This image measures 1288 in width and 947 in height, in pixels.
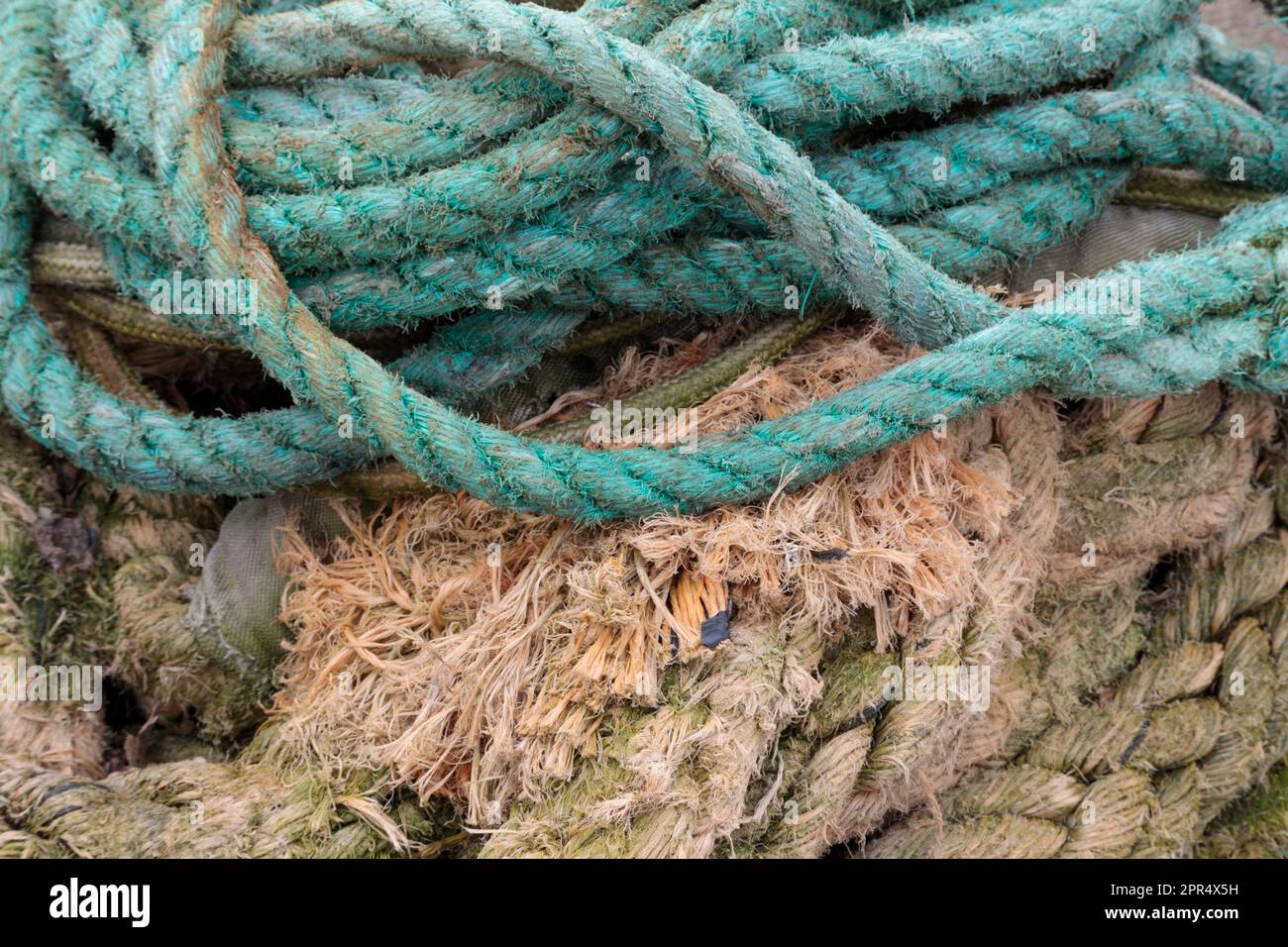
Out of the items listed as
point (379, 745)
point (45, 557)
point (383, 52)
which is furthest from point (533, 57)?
point (45, 557)

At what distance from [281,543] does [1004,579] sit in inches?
40.6

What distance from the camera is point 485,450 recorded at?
144cm

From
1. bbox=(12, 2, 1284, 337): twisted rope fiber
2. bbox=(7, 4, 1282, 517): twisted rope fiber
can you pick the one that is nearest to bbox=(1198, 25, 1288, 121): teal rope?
bbox=(7, 4, 1282, 517): twisted rope fiber

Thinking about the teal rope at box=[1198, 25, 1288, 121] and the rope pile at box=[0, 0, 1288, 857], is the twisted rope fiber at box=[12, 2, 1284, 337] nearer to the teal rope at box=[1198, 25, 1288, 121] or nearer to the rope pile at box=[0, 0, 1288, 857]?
Answer: the rope pile at box=[0, 0, 1288, 857]

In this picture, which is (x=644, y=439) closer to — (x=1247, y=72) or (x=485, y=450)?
(x=485, y=450)

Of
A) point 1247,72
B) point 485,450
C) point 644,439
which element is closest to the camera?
point 485,450

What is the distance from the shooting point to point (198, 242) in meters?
1.44

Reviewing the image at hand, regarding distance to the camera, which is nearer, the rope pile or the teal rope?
the rope pile

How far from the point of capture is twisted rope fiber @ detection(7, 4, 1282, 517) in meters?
1.42

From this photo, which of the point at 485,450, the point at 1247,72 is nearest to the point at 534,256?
the point at 485,450

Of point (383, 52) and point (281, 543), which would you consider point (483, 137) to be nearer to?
point (383, 52)

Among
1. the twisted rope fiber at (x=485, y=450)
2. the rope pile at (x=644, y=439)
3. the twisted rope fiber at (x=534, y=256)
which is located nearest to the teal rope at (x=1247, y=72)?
the rope pile at (x=644, y=439)

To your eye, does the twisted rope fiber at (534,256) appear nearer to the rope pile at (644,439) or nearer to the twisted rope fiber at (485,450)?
the rope pile at (644,439)

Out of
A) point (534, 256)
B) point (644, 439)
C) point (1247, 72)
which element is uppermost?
point (1247, 72)
